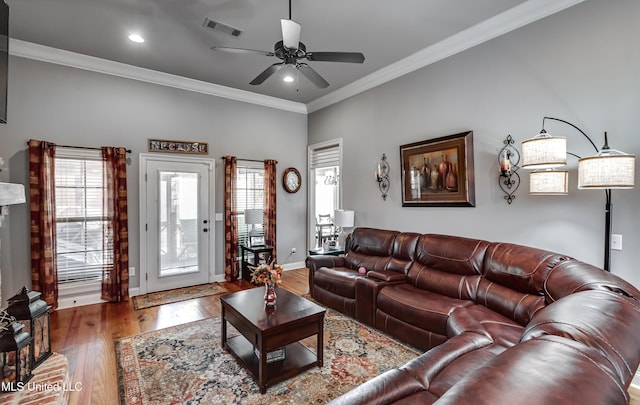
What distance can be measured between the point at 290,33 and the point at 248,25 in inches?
41.4

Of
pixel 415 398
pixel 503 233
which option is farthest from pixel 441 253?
pixel 415 398

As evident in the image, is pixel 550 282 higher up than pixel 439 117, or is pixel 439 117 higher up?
pixel 439 117

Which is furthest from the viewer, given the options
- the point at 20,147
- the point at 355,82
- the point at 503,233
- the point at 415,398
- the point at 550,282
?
the point at 355,82

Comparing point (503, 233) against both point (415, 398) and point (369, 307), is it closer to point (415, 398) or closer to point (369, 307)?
point (369, 307)

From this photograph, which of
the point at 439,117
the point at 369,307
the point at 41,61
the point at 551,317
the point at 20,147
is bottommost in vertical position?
the point at 369,307

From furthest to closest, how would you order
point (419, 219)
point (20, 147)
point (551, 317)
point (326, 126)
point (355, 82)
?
point (326, 126) → point (355, 82) → point (419, 219) → point (20, 147) → point (551, 317)

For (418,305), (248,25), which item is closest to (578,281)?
(418,305)

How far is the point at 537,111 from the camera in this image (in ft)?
9.52

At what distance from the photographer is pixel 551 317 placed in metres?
1.06

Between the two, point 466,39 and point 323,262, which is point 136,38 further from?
point 466,39

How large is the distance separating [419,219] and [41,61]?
17.0 feet

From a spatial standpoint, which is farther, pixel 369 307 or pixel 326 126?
pixel 326 126

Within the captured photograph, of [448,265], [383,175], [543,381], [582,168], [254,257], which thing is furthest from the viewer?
[254,257]

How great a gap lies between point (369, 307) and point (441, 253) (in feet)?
3.21
